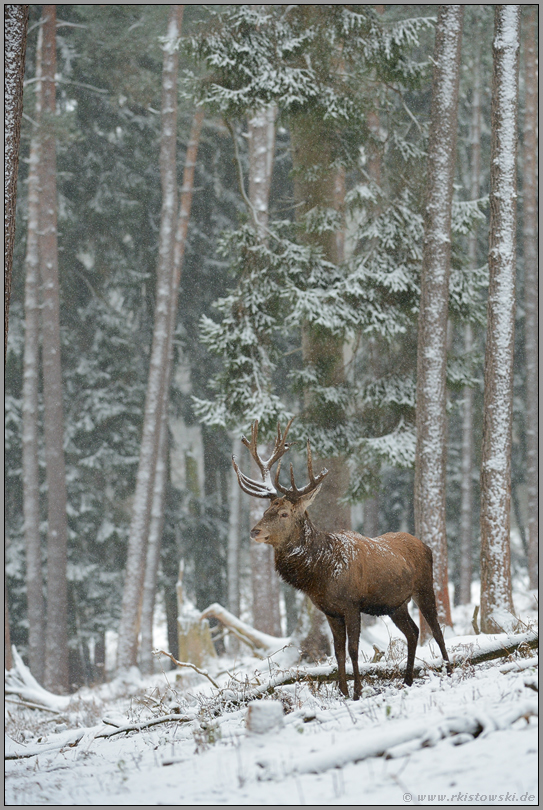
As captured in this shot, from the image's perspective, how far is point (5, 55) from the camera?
605 cm

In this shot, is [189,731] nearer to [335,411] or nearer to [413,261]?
[335,411]

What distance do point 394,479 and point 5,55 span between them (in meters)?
17.0

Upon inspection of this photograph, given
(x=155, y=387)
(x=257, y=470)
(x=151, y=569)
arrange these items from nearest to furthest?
(x=257, y=470) < (x=155, y=387) < (x=151, y=569)

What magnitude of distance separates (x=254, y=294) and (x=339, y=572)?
6.00 metres

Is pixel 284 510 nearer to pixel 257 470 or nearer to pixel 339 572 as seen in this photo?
pixel 339 572

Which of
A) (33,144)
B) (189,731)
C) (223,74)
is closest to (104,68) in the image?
(33,144)

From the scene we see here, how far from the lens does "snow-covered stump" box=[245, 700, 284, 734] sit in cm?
436

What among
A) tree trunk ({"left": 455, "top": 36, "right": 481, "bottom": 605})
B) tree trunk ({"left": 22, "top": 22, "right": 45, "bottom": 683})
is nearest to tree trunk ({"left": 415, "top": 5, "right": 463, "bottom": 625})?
tree trunk ({"left": 455, "top": 36, "right": 481, "bottom": 605})

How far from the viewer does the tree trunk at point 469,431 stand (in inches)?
707

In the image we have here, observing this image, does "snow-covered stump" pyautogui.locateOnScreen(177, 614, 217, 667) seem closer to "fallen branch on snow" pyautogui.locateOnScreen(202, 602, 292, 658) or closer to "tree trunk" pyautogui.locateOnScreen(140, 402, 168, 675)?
"fallen branch on snow" pyautogui.locateOnScreen(202, 602, 292, 658)

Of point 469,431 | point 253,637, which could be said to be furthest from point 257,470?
point 469,431

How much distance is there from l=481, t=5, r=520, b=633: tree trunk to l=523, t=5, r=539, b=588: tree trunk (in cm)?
880

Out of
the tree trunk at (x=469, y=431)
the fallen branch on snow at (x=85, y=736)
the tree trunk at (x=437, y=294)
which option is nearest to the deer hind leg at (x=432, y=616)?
the fallen branch on snow at (x=85, y=736)

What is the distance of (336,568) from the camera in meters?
5.27
